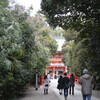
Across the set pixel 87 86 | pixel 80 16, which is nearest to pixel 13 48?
pixel 87 86

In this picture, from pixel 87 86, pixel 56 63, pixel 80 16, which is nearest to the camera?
pixel 87 86

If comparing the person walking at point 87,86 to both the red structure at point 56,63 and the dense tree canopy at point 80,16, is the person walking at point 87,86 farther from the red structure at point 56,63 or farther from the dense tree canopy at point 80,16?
the red structure at point 56,63

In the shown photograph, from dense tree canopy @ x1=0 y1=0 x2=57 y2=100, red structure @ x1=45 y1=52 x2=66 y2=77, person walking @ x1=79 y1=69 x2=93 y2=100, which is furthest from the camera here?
red structure @ x1=45 y1=52 x2=66 y2=77

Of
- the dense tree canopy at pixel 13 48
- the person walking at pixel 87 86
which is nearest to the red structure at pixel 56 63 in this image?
the dense tree canopy at pixel 13 48

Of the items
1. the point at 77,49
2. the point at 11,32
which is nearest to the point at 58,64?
the point at 77,49

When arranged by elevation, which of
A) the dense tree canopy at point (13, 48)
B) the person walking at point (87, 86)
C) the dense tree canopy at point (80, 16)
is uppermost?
the dense tree canopy at point (80, 16)

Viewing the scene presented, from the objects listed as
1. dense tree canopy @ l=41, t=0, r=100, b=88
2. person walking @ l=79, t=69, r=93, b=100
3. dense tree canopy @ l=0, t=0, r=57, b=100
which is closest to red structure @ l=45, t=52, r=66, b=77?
dense tree canopy @ l=41, t=0, r=100, b=88

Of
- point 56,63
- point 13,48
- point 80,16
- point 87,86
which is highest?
point 80,16

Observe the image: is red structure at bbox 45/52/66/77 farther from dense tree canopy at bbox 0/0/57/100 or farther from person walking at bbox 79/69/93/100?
person walking at bbox 79/69/93/100

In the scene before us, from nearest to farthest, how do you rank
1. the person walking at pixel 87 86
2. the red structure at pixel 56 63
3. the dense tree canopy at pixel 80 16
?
the person walking at pixel 87 86, the dense tree canopy at pixel 80 16, the red structure at pixel 56 63

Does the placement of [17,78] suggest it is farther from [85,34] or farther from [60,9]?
[85,34]

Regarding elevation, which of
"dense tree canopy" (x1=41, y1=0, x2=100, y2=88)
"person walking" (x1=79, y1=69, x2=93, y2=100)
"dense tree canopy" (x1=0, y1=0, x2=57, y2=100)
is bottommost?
"person walking" (x1=79, y1=69, x2=93, y2=100)

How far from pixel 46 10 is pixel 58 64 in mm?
47537

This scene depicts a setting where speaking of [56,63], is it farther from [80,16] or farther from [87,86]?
[87,86]
